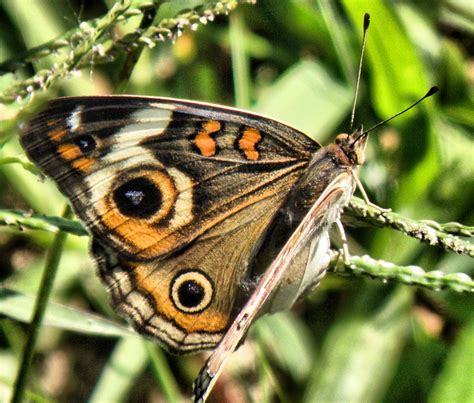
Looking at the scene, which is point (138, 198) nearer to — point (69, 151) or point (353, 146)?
point (69, 151)

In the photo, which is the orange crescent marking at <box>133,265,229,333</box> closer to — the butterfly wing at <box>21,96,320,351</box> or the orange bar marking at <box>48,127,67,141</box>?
the butterfly wing at <box>21,96,320,351</box>

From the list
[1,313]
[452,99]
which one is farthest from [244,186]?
[452,99]

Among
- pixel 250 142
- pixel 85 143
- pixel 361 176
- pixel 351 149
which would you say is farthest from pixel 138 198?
pixel 361 176

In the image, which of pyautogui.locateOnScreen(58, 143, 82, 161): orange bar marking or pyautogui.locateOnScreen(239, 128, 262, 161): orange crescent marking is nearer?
pyautogui.locateOnScreen(58, 143, 82, 161): orange bar marking

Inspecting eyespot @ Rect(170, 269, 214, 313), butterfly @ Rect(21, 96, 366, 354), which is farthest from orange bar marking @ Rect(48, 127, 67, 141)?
eyespot @ Rect(170, 269, 214, 313)

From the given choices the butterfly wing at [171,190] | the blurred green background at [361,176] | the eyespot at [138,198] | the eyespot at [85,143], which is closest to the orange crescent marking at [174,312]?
the butterfly wing at [171,190]

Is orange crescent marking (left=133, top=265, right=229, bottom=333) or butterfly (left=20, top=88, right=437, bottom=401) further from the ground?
butterfly (left=20, top=88, right=437, bottom=401)
